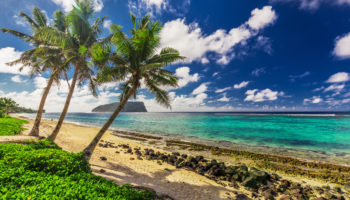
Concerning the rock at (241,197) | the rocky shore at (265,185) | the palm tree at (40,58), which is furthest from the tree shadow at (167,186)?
the palm tree at (40,58)

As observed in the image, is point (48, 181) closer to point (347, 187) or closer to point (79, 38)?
point (79, 38)

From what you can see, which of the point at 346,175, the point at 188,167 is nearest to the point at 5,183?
the point at 188,167

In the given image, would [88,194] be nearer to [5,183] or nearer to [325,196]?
[5,183]

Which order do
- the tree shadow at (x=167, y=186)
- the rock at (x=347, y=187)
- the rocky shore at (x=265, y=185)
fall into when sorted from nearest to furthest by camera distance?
A: the tree shadow at (x=167, y=186) < the rocky shore at (x=265, y=185) < the rock at (x=347, y=187)

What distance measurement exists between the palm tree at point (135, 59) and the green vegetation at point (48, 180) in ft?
11.4

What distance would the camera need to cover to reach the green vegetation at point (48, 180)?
2.50 m

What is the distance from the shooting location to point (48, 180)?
299 centimetres

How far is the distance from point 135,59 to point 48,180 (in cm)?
673

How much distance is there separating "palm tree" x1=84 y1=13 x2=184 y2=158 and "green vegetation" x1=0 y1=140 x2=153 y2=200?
3.48 m

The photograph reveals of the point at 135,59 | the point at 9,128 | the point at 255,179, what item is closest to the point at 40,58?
the point at 9,128

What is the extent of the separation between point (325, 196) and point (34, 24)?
2320cm

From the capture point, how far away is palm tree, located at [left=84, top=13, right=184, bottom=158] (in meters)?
7.60

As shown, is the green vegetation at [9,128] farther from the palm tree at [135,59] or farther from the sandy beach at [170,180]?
the palm tree at [135,59]

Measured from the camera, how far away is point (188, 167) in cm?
979
